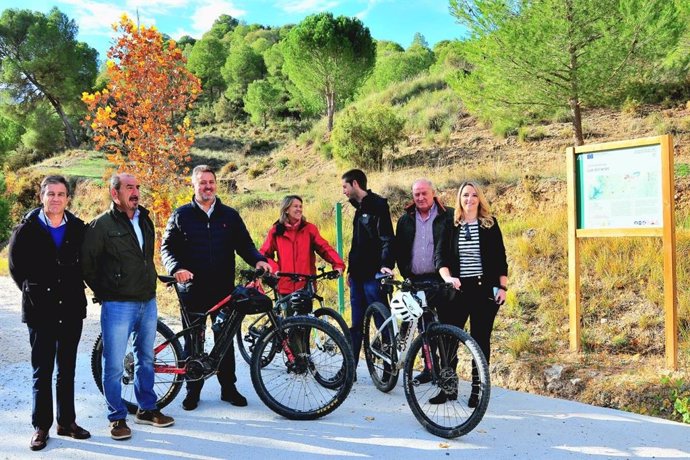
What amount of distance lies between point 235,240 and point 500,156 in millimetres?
13529

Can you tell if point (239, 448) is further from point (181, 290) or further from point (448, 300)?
point (448, 300)

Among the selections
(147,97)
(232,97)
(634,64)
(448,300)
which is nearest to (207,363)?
(448,300)

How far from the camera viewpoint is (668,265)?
208 inches

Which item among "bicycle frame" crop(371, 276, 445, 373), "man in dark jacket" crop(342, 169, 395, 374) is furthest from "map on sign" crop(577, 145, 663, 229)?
"bicycle frame" crop(371, 276, 445, 373)

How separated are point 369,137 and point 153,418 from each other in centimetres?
1711

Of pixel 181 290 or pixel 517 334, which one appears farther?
pixel 517 334

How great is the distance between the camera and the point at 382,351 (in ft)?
16.7

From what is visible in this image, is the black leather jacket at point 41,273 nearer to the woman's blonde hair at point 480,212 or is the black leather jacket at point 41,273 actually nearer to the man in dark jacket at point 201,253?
the man in dark jacket at point 201,253

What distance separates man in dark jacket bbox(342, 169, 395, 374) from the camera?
540cm

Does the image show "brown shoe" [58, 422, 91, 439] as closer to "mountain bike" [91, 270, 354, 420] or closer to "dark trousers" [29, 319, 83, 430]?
"dark trousers" [29, 319, 83, 430]

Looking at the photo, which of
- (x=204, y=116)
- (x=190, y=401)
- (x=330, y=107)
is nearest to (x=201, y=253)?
(x=190, y=401)

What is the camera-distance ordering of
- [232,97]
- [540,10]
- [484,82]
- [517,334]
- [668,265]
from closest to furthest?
[668,265] < [517,334] < [540,10] < [484,82] < [232,97]

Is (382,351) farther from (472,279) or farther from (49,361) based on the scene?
(49,361)

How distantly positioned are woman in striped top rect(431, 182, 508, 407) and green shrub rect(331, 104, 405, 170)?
15487 mm
